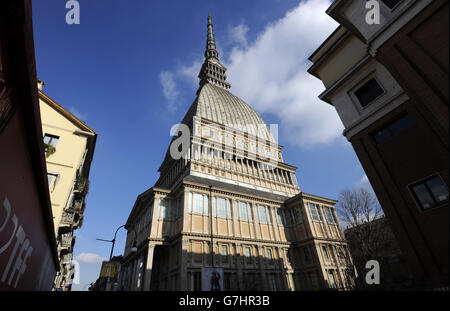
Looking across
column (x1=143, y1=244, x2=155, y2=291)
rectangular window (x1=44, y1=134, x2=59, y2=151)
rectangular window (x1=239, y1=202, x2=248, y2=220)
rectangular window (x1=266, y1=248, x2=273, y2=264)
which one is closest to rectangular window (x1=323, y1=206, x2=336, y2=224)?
rectangular window (x1=266, y1=248, x2=273, y2=264)

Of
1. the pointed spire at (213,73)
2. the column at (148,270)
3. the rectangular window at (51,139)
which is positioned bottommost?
the column at (148,270)

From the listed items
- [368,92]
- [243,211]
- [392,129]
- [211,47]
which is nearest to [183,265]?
[243,211]

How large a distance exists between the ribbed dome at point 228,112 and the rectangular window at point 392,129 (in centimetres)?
3791

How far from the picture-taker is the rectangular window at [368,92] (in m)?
14.9

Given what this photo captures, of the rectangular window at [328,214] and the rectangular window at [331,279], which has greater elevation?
the rectangular window at [328,214]

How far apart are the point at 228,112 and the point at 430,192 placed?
4866 centimetres

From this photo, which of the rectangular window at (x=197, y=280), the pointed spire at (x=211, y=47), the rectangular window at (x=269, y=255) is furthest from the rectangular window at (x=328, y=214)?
the pointed spire at (x=211, y=47)

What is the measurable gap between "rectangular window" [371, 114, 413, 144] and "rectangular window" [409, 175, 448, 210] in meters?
3.32

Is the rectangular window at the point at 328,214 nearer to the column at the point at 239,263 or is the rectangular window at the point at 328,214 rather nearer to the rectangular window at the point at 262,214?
the rectangular window at the point at 262,214

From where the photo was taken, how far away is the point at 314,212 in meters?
35.5

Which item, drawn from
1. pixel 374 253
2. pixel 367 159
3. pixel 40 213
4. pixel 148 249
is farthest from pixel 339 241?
pixel 40 213

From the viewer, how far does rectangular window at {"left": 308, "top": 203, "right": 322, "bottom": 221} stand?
34.9 m

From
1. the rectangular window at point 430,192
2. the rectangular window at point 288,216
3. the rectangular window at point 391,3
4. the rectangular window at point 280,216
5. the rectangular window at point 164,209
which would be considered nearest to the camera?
the rectangular window at point 430,192

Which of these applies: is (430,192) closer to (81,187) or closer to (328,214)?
(328,214)
